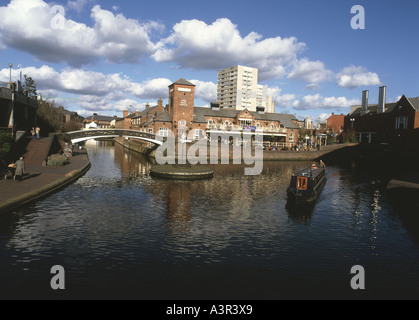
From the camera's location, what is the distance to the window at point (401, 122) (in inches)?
2512

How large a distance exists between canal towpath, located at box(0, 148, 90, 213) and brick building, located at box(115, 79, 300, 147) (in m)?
37.7

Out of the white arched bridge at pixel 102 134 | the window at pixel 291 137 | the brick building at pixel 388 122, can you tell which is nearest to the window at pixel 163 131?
the white arched bridge at pixel 102 134

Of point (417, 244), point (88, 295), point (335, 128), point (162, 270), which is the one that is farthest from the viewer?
point (335, 128)

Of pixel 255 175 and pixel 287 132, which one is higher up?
pixel 287 132

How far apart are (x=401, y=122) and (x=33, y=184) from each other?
70.5m

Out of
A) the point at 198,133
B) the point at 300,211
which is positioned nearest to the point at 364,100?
the point at 198,133

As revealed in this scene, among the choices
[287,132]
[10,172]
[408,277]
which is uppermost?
[287,132]

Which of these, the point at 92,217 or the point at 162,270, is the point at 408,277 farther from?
the point at 92,217

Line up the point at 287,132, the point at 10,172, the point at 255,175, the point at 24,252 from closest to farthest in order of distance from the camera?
the point at 24,252, the point at 10,172, the point at 255,175, the point at 287,132

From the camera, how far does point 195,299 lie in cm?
1048

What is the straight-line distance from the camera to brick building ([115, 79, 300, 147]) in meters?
69.6

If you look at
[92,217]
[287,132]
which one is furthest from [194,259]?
[287,132]

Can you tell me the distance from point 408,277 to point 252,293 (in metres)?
7.21

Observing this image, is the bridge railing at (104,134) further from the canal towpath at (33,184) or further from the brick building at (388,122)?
the brick building at (388,122)
